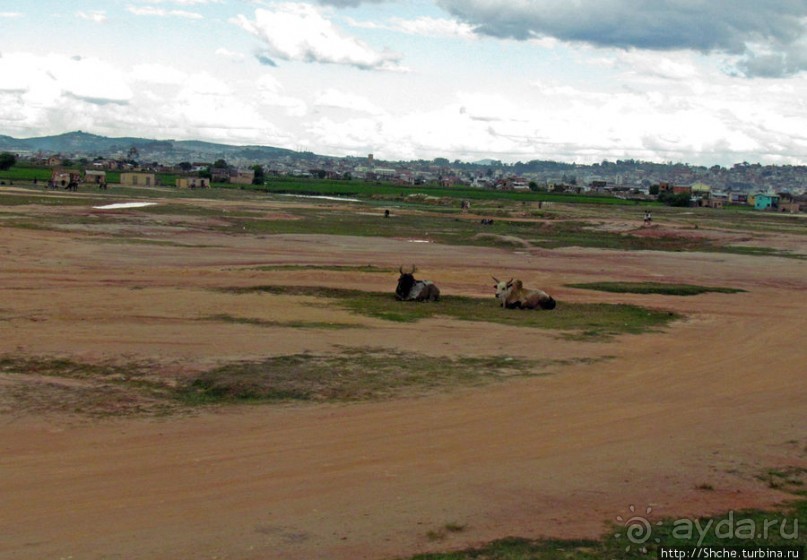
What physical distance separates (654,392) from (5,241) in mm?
31343

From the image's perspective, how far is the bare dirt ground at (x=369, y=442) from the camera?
949 cm

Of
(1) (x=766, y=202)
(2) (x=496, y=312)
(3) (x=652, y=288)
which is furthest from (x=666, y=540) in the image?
(1) (x=766, y=202)

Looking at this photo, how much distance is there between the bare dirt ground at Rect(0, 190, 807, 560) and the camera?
31.1 ft

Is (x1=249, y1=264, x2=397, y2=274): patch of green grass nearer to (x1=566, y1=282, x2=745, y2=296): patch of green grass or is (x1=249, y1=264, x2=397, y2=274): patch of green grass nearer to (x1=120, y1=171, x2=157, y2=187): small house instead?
(x1=566, y1=282, x2=745, y2=296): patch of green grass

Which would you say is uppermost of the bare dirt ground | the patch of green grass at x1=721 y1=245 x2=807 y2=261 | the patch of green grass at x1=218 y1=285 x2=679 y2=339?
the patch of green grass at x1=721 y1=245 x2=807 y2=261

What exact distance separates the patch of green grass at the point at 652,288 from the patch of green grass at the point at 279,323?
1361 centimetres

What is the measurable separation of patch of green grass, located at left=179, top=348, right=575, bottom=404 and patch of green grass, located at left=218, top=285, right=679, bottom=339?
4.93 m

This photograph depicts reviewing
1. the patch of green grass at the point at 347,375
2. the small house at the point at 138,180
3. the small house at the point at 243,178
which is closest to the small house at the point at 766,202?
the small house at the point at 243,178

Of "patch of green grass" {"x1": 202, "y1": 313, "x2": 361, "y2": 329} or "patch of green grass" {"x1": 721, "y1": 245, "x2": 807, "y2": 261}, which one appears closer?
"patch of green grass" {"x1": 202, "y1": 313, "x2": 361, "y2": 329}

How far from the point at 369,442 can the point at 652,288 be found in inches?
900

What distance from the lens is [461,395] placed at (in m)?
15.6

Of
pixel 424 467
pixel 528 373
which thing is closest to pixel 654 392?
pixel 528 373

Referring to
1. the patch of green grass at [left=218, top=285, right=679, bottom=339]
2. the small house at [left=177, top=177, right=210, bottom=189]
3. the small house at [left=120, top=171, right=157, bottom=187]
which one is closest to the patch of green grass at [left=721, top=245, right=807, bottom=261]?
the patch of green grass at [left=218, top=285, right=679, bottom=339]

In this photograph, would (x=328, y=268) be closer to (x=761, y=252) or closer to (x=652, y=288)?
(x=652, y=288)
